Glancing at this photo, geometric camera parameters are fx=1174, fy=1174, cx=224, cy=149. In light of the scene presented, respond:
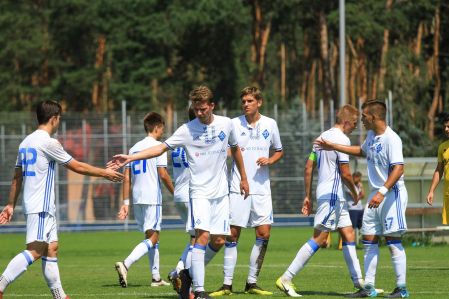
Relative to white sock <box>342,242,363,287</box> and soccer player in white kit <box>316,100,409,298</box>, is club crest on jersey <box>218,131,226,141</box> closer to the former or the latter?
soccer player in white kit <box>316,100,409,298</box>

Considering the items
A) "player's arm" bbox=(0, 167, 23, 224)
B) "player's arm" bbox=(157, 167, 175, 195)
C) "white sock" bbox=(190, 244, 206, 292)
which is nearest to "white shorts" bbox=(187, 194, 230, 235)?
"white sock" bbox=(190, 244, 206, 292)

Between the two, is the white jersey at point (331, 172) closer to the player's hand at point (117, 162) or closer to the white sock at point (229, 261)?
the white sock at point (229, 261)

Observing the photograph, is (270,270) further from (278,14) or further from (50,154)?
(278,14)

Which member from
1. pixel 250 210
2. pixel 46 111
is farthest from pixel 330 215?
pixel 46 111

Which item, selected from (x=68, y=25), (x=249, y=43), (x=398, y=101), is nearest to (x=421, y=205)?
(x=398, y=101)

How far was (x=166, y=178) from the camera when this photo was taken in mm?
16344

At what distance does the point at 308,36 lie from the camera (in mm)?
74562

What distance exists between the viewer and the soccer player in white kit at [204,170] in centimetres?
1291

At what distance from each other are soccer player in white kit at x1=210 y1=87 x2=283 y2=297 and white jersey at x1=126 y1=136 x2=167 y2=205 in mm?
2312

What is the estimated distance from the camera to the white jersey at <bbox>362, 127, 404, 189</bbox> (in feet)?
44.1

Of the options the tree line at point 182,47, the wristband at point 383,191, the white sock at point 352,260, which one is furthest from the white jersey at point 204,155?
the tree line at point 182,47

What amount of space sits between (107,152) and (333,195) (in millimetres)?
23974

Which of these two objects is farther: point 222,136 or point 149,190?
point 149,190

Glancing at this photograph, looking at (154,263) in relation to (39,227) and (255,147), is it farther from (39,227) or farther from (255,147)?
(39,227)
